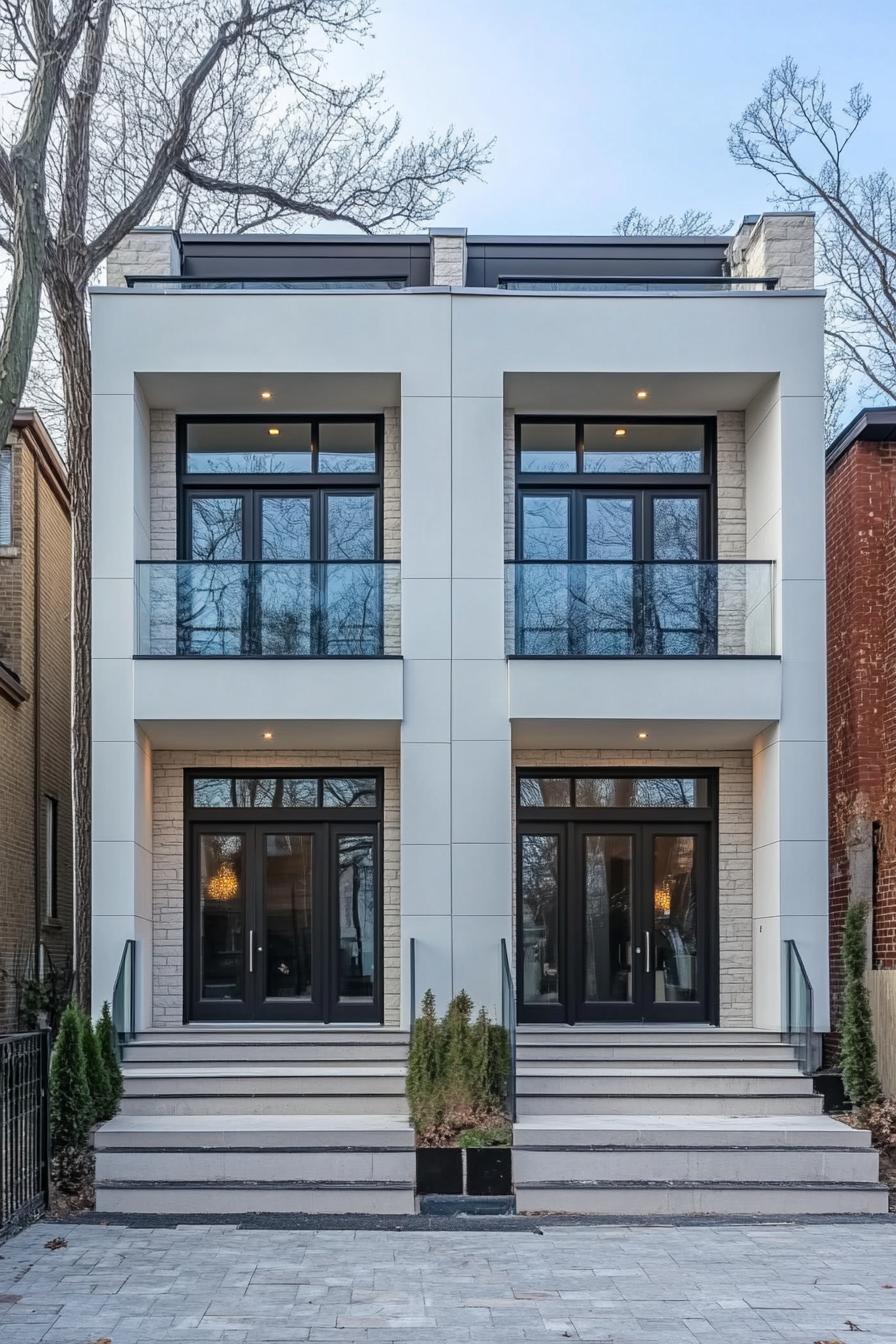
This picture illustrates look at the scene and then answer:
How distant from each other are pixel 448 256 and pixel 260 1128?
884cm

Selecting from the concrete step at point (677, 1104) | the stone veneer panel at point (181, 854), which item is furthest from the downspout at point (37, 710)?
the concrete step at point (677, 1104)

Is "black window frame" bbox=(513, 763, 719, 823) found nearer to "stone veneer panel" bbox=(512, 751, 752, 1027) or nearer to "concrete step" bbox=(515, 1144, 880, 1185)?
"stone veneer panel" bbox=(512, 751, 752, 1027)

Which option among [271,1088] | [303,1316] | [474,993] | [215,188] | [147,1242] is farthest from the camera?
[215,188]

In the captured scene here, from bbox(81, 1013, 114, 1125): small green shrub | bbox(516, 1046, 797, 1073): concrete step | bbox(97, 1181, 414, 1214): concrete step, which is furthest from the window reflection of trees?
bbox(81, 1013, 114, 1125): small green shrub

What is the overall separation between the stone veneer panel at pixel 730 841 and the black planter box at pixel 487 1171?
399 cm

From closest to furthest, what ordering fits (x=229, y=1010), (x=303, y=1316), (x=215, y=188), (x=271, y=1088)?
(x=303, y=1316)
(x=271, y=1088)
(x=229, y=1010)
(x=215, y=188)

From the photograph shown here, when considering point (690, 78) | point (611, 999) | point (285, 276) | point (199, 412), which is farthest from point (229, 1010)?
point (690, 78)

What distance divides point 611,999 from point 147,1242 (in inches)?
255

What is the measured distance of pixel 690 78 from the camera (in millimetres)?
15906

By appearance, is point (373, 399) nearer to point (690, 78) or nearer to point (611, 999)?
point (690, 78)

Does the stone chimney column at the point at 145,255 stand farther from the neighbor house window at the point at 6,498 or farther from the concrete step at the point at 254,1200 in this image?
the concrete step at the point at 254,1200

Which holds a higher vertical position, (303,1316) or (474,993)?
(474,993)

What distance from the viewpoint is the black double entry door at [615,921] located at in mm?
14594

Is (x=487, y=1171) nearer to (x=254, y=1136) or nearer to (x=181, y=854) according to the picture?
(x=254, y=1136)
